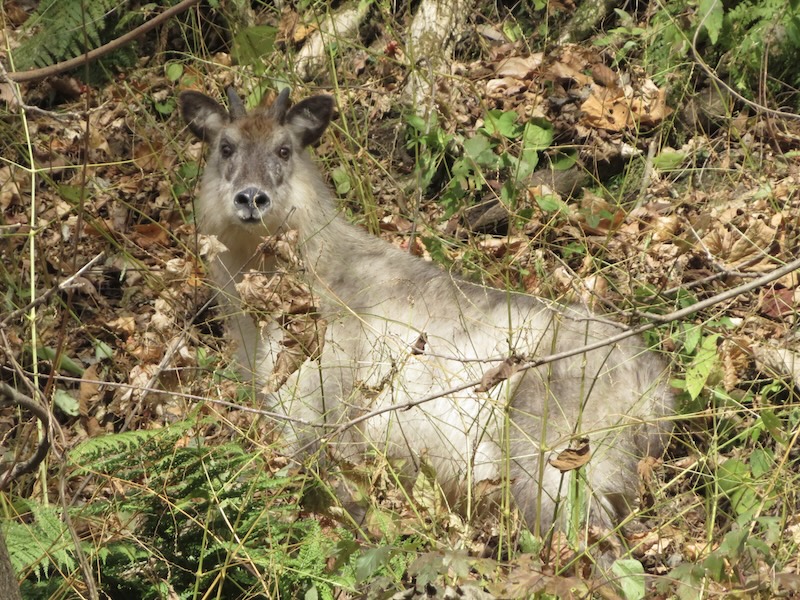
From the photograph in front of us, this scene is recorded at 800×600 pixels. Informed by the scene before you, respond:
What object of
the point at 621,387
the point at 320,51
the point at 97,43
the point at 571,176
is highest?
the point at 320,51

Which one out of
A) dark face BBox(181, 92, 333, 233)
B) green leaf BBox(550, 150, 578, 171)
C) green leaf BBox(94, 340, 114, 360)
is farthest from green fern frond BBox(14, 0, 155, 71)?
green leaf BBox(550, 150, 578, 171)

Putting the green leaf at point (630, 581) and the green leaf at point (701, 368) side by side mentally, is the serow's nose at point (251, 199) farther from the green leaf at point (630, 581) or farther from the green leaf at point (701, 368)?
the green leaf at point (630, 581)

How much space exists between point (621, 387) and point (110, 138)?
4.53 m

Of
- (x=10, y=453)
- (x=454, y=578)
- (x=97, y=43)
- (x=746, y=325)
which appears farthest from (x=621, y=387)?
(x=97, y=43)

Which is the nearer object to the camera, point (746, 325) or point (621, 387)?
point (621, 387)

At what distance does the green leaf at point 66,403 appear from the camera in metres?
5.57

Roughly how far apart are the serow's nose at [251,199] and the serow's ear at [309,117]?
53 cm

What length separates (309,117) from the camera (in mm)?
5488

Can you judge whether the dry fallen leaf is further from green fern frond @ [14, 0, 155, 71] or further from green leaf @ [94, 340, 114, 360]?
green leaf @ [94, 340, 114, 360]

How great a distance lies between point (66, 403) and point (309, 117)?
2085 mm

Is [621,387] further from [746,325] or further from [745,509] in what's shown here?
[746,325]

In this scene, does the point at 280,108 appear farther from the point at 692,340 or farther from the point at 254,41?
the point at 692,340

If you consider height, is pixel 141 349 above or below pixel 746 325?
below

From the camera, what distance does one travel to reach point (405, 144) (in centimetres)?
714
